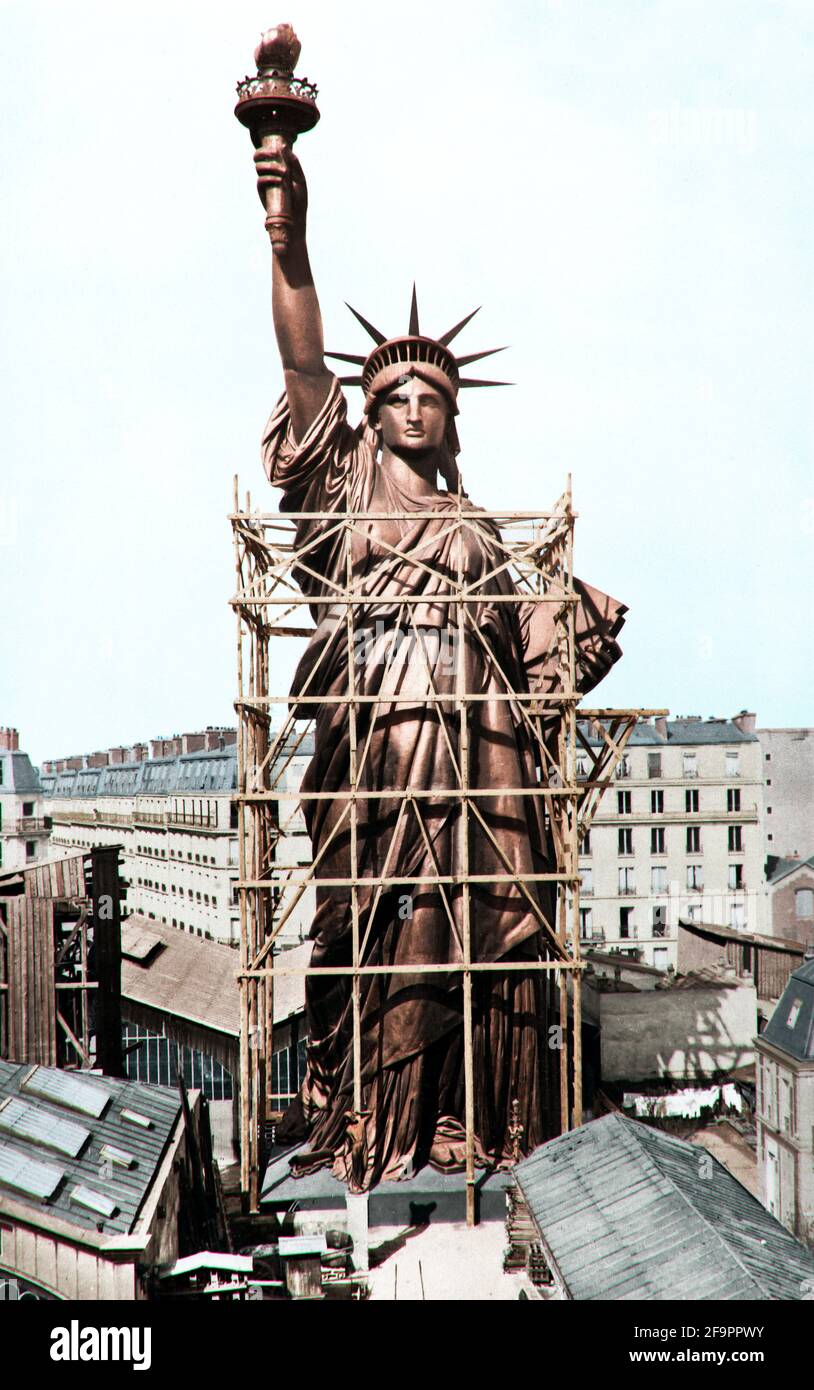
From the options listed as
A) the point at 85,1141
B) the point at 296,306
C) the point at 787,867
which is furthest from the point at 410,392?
the point at 787,867

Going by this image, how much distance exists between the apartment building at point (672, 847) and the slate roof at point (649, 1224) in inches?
1179

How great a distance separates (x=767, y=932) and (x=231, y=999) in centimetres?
2676

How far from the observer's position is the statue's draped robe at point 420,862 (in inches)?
817

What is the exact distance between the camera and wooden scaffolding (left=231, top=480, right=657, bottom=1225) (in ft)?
66.1

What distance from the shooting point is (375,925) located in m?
21.3

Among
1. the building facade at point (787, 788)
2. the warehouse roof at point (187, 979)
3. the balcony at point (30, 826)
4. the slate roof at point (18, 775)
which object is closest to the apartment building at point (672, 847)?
the building facade at point (787, 788)

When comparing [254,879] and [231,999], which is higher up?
[254,879]

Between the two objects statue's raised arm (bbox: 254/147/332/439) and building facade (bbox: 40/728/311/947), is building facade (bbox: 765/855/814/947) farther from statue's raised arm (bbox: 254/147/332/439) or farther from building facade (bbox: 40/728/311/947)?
statue's raised arm (bbox: 254/147/332/439)

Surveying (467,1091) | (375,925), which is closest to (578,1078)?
(467,1091)

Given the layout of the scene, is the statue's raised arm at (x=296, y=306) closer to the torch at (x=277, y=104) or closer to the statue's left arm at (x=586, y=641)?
the torch at (x=277, y=104)

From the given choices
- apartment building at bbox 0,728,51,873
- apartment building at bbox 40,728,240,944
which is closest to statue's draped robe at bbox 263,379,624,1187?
apartment building at bbox 40,728,240,944

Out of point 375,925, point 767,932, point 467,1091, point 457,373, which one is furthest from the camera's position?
point 767,932

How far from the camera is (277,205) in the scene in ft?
71.7
